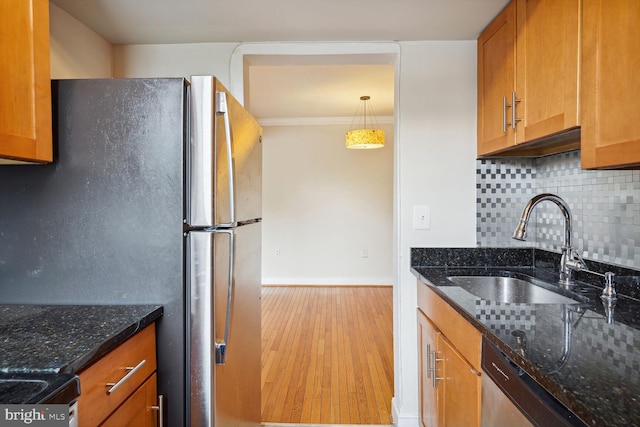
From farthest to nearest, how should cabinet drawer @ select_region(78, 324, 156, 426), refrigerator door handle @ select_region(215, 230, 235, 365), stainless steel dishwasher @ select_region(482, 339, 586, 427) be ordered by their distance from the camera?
1. refrigerator door handle @ select_region(215, 230, 235, 365)
2. cabinet drawer @ select_region(78, 324, 156, 426)
3. stainless steel dishwasher @ select_region(482, 339, 586, 427)

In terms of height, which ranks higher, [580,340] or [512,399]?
[580,340]

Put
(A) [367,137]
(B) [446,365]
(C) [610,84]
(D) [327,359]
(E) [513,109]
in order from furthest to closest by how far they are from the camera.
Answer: (A) [367,137] → (D) [327,359] → (E) [513,109] → (B) [446,365] → (C) [610,84]

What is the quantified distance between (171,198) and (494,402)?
119 centimetres

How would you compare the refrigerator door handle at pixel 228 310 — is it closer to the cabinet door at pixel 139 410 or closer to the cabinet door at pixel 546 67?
the cabinet door at pixel 139 410

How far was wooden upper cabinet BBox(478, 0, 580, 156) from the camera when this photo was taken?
1279 mm

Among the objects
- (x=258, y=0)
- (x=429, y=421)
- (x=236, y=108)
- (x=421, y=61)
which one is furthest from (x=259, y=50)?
(x=429, y=421)

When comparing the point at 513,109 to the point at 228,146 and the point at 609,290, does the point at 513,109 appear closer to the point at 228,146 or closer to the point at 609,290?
the point at 609,290

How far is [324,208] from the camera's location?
576cm

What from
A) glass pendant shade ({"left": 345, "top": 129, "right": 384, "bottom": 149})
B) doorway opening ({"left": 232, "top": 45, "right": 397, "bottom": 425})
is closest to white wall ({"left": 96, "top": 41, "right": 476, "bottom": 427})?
glass pendant shade ({"left": 345, "top": 129, "right": 384, "bottom": 149})

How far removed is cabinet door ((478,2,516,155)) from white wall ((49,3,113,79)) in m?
2.01

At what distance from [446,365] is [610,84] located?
1.12 metres

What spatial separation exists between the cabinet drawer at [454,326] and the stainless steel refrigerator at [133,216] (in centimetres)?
87

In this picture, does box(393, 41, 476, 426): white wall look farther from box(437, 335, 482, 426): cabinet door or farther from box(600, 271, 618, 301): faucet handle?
box(600, 271, 618, 301): faucet handle

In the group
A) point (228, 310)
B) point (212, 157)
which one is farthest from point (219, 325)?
point (212, 157)
